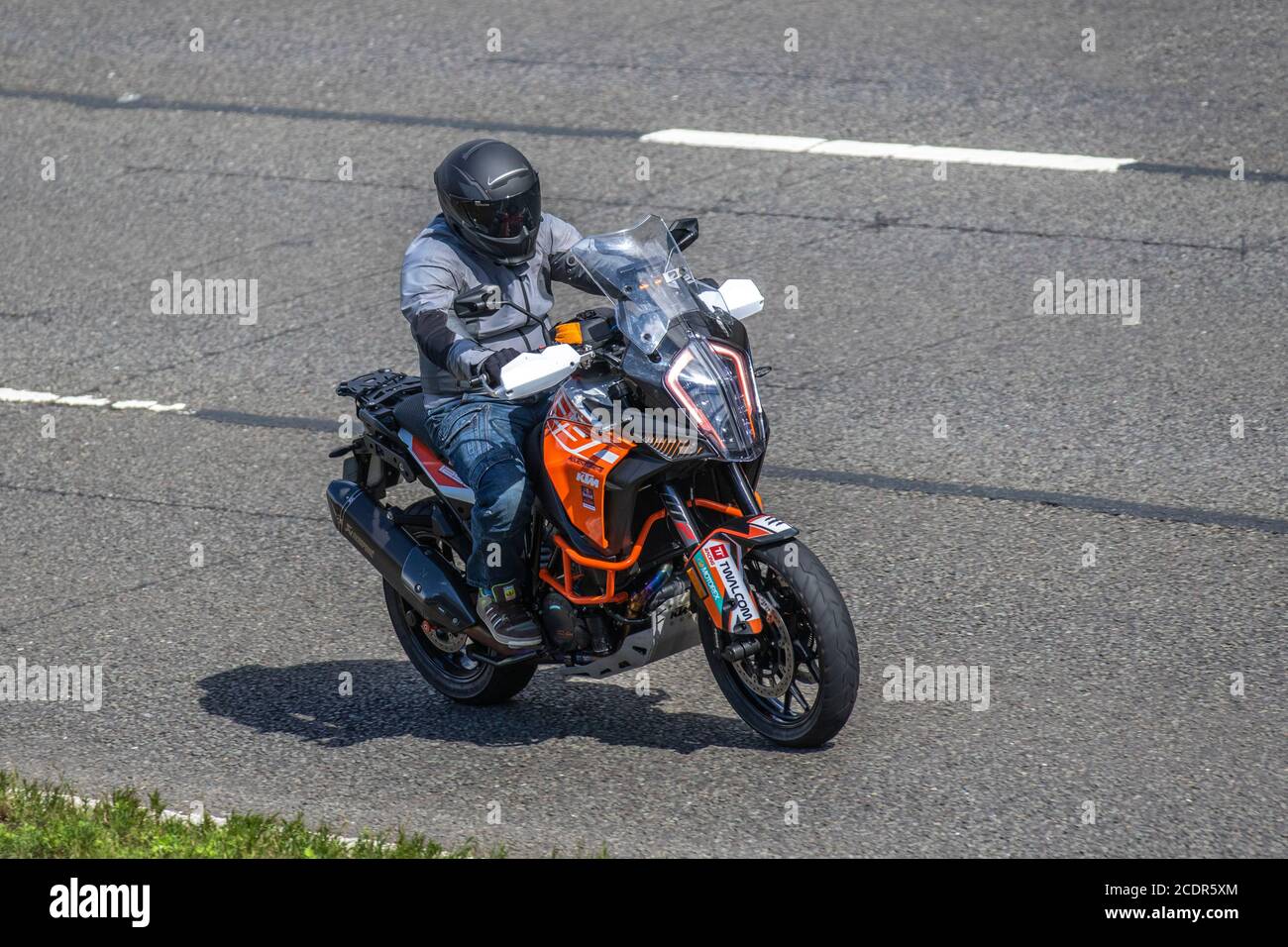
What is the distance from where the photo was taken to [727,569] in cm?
564

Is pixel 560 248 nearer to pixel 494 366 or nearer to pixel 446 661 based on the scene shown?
pixel 494 366

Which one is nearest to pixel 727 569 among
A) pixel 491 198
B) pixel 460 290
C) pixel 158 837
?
pixel 460 290

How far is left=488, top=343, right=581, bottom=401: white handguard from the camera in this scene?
17.8 ft

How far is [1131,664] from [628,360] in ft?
7.18

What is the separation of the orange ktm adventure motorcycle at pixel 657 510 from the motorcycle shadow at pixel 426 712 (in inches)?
8.7

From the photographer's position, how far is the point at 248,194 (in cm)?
1205

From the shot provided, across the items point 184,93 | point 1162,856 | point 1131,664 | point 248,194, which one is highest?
point 184,93

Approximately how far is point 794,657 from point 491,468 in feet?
3.89

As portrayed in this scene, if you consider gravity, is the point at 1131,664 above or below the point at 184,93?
below

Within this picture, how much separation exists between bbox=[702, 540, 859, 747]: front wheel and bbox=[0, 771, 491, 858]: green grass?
100cm

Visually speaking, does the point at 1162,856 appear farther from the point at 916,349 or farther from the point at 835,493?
the point at 916,349

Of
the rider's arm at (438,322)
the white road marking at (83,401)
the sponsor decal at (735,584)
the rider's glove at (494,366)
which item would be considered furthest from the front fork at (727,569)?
the white road marking at (83,401)

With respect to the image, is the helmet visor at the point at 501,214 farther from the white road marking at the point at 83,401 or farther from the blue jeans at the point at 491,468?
the white road marking at the point at 83,401

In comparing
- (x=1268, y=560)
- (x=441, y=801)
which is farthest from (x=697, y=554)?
(x=1268, y=560)
